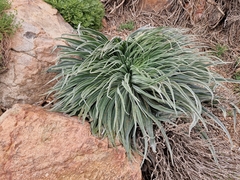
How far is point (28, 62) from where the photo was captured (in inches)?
107

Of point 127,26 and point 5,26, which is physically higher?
point 5,26

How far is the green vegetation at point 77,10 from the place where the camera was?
3.37 m

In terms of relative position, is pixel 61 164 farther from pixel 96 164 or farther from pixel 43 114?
pixel 43 114

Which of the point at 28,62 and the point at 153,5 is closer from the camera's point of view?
the point at 28,62

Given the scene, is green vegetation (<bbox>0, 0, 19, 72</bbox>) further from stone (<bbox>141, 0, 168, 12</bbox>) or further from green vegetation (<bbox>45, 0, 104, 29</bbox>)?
stone (<bbox>141, 0, 168, 12</bbox>)

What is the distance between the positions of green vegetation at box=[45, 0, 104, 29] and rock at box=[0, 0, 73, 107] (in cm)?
51

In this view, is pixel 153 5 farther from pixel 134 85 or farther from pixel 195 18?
pixel 134 85

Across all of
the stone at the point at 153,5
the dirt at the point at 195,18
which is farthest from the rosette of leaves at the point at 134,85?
the stone at the point at 153,5

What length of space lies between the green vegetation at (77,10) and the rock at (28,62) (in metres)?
0.51

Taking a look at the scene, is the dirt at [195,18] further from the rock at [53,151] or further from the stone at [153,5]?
the rock at [53,151]

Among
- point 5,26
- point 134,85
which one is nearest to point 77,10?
point 5,26

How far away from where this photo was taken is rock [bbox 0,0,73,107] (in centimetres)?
271

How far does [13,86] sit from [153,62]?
1365mm

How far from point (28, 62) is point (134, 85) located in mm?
1087
